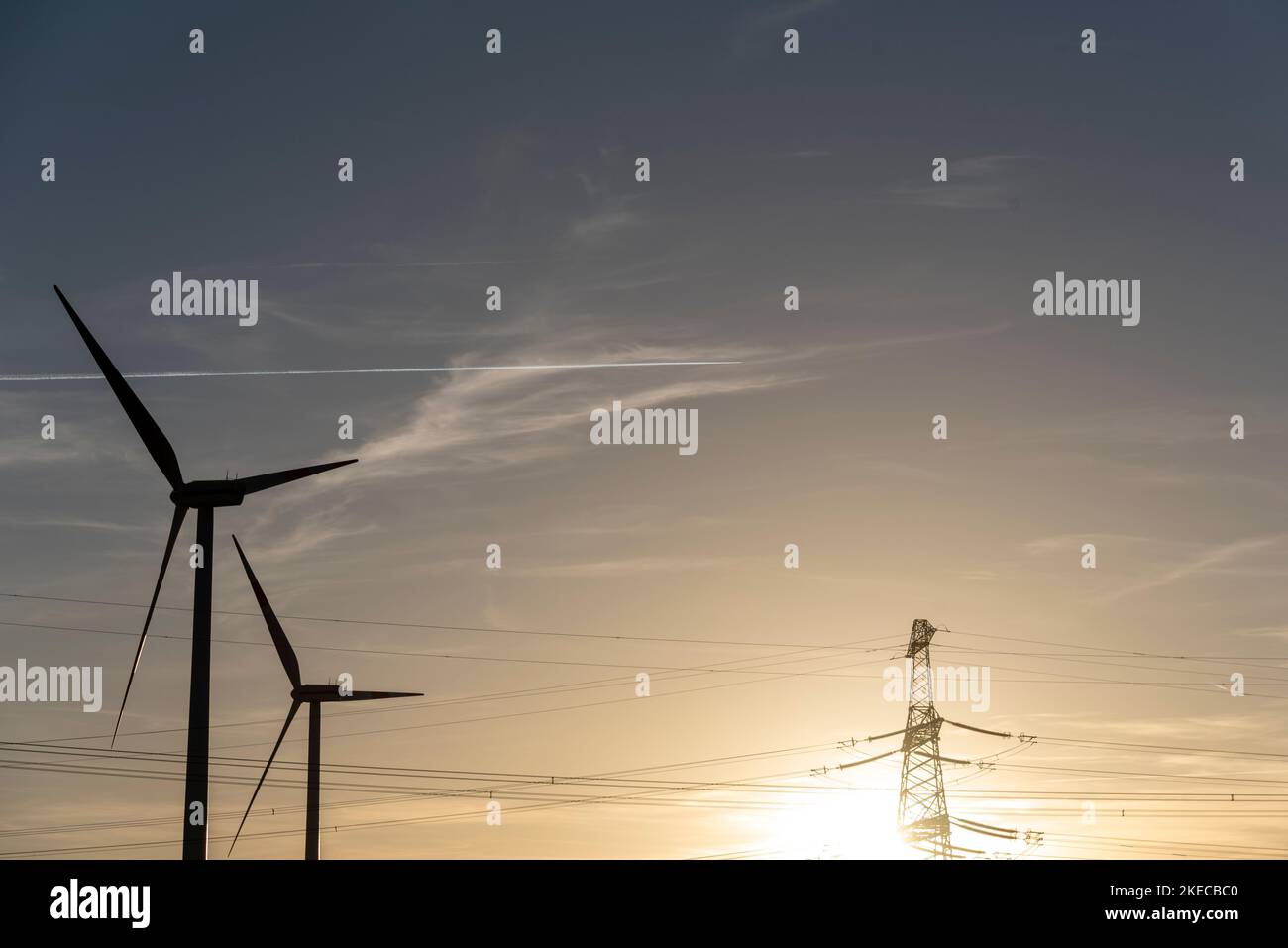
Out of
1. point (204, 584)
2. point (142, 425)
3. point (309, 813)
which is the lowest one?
point (309, 813)

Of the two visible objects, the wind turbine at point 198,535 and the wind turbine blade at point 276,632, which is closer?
→ the wind turbine at point 198,535

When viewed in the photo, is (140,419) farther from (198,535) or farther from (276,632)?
(276,632)

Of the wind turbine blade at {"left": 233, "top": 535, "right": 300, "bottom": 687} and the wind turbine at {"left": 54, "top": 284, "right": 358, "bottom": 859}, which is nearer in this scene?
the wind turbine at {"left": 54, "top": 284, "right": 358, "bottom": 859}
